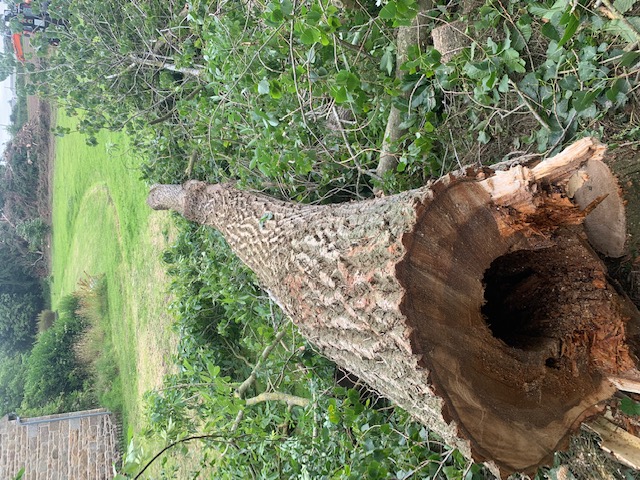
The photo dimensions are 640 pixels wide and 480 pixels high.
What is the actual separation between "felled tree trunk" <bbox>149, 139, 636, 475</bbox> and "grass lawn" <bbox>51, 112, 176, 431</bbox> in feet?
11.3

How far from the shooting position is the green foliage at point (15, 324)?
1149 centimetres

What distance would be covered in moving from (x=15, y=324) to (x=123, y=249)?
6504mm

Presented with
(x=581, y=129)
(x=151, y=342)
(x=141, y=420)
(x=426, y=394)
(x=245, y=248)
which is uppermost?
(x=581, y=129)

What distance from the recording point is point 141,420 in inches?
242

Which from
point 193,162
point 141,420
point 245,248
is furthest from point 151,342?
point 245,248

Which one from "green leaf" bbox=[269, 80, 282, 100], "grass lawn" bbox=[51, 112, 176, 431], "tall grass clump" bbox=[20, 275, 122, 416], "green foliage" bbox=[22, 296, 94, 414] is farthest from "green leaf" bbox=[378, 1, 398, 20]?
"green foliage" bbox=[22, 296, 94, 414]

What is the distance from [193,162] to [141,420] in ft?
→ 12.8

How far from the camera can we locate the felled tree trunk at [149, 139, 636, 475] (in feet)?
3.84

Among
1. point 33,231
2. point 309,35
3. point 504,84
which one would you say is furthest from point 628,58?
point 33,231

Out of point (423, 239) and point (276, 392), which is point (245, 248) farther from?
point (423, 239)

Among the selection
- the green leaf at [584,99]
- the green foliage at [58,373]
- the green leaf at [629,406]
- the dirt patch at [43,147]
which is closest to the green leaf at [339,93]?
Result: the green leaf at [584,99]

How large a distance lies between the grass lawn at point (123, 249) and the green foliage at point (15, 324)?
1.38m

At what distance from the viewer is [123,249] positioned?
24.4 ft

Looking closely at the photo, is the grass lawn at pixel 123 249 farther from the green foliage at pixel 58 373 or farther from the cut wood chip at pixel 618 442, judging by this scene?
the cut wood chip at pixel 618 442
